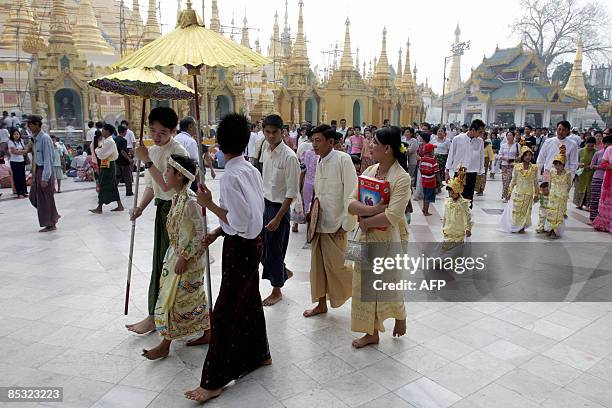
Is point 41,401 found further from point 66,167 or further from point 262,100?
point 262,100

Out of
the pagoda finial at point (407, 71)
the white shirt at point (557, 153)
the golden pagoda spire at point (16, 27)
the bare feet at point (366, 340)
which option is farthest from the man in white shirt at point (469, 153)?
the pagoda finial at point (407, 71)

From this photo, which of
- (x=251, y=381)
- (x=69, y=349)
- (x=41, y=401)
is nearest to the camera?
(x=41, y=401)

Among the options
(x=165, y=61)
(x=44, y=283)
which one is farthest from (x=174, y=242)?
(x=44, y=283)

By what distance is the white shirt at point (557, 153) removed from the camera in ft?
25.4

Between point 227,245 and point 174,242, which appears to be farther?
point 174,242

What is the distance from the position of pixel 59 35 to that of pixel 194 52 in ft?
69.0

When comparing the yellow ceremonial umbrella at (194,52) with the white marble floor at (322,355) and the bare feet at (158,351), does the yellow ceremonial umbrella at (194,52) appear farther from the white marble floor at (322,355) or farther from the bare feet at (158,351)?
the white marble floor at (322,355)

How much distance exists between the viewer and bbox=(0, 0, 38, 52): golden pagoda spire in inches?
895

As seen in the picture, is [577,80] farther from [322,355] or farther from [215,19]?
[322,355]

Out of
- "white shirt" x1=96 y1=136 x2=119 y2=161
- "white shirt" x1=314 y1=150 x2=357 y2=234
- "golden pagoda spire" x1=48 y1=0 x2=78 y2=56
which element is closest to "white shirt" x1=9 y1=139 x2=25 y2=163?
"white shirt" x1=96 y1=136 x2=119 y2=161

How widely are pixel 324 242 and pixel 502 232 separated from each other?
443cm

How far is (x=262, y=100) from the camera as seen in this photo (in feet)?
78.3

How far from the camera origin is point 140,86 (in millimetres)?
4090

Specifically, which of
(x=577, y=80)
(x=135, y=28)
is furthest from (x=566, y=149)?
(x=577, y=80)
